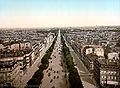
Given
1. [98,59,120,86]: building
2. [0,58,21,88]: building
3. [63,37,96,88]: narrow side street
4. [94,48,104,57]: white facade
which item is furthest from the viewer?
[94,48,104,57]: white facade

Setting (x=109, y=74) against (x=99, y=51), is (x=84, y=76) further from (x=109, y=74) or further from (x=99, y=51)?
(x=99, y=51)

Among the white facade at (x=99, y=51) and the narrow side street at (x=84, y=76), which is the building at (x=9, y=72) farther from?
the white facade at (x=99, y=51)

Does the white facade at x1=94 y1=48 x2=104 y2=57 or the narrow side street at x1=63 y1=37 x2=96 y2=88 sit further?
the white facade at x1=94 y1=48 x2=104 y2=57

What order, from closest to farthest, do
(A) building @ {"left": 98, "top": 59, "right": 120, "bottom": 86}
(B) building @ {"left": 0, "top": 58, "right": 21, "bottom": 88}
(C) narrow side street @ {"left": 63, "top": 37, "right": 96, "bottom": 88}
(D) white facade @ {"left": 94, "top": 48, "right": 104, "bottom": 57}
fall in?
1. (B) building @ {"left": 0, "top": 58, "right": 21, "bottom": 88}
2. (A) building @ {"left": 98, "top": 59, "right": 120, "bottom": 86}
3. (C) narrow side street @ {"left": 63, "top": 37, "right": 96, "bottom": 88}
4. (D) white facade @ {"left": 94, "top": 48, "right": 104, "bottom": 57}

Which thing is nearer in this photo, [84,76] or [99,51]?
[84,76]

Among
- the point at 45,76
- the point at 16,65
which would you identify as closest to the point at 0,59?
the point at 16,65

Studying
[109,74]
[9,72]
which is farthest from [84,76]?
[9,72]

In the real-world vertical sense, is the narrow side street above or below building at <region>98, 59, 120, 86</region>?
below

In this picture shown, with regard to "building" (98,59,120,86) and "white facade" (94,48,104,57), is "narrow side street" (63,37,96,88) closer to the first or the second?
"building" (98,59,120,86)

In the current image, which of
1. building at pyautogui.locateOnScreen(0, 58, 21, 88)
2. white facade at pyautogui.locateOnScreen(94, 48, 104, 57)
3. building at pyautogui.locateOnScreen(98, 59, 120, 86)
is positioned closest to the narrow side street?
building at pyautogui.locateOnScreen(98, 59, 120, 86)

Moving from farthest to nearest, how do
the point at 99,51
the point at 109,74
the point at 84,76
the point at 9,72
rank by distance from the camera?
the point at 99,51 → the point at 84,76 → the point at 109,74 → the point at 9,72

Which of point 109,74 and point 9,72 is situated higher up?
point 9,72
